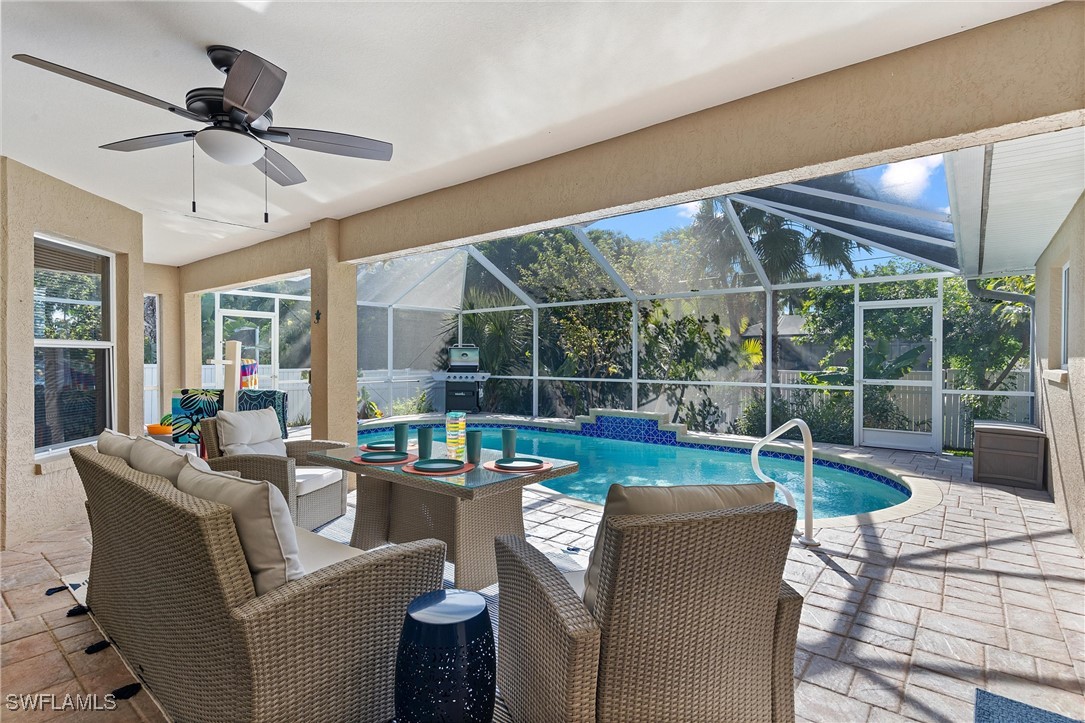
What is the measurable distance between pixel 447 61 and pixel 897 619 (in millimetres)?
3333

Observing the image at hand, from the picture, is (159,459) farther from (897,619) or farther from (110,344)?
(110,344)

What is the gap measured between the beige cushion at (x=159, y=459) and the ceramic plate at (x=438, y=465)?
106 cm

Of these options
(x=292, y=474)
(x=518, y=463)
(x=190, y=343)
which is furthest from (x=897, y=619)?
(x=190, y=343)

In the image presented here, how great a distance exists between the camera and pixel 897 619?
2.70m

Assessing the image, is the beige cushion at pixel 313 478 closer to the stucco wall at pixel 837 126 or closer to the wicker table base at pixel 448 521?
the wicker table base at pixel 448 521

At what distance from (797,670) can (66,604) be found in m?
3.55

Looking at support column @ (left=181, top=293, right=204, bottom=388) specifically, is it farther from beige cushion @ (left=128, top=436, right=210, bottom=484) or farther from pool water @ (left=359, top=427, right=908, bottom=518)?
beige cushion @ (left=128, top=436, right=210, bottom=484)

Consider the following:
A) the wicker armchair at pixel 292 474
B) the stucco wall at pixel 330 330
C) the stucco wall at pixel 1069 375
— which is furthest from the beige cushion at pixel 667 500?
the stucco wall at pixel 330 330

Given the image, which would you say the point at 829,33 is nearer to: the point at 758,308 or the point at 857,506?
the point at 857,506

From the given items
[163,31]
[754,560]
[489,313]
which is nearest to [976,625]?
[754,560]

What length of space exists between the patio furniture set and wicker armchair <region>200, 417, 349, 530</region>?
4.75 ft

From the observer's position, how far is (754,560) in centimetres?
159

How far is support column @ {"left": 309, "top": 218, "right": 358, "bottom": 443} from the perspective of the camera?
5422 mm

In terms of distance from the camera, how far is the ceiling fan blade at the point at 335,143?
8.45 ft
